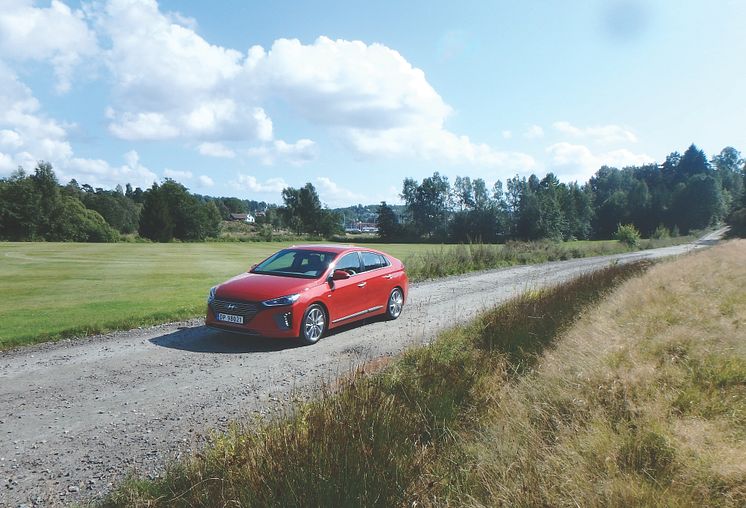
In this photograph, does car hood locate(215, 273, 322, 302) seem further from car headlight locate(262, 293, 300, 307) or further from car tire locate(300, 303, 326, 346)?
car tire locate(300, 303, 326, 346)

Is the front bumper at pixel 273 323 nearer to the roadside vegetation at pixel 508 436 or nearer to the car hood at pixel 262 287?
the car hood at pixel 262 287

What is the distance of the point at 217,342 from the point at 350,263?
10.1 feet

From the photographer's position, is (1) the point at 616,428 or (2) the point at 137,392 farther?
(2) the point at 137,392

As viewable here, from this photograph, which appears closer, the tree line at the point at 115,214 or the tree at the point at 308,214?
the tree line at the point at 115,214

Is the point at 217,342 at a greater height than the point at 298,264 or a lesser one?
lesser

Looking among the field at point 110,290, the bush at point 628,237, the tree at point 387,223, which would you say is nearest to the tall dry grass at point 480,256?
the field at point 110,290

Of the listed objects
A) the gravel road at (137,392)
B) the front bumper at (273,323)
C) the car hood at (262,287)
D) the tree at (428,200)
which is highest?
the tree at (428,200)

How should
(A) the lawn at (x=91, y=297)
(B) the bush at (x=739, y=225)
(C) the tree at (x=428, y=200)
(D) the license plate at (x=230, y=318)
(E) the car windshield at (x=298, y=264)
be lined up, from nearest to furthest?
(D) the license plate at (x=230, y=318)
(E) the car windshield at (x=298, y=264)
(A) the lawn at (x=91, y=297)
(B) the bush at (x=739, y=225)
(C) the tree at (x=428, y=200)

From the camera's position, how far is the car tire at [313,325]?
8289 millimetres

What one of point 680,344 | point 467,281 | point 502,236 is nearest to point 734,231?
point 502,236

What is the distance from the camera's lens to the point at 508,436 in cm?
429

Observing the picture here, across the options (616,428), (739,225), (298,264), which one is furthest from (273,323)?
(739,225)

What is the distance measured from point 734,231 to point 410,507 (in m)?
76.1

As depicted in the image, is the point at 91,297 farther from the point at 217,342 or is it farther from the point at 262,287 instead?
the point at 262,287
